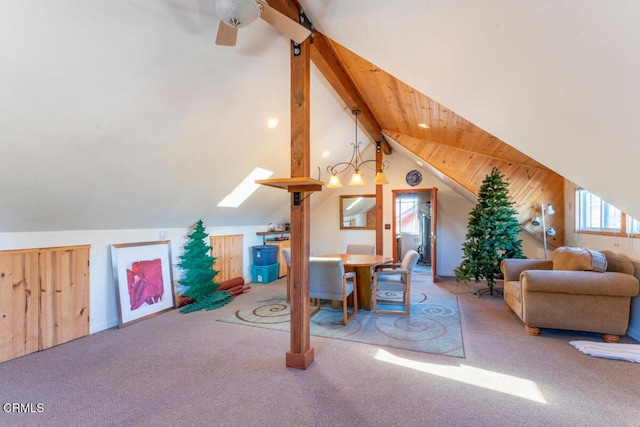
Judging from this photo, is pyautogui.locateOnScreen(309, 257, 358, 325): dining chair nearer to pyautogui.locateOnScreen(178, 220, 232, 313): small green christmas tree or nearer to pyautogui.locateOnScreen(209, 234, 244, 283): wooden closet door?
pyautogui.locateOnScreen(178, 220, 232, 313): small green christmas tree

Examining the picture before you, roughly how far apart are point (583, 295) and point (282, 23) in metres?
3.83

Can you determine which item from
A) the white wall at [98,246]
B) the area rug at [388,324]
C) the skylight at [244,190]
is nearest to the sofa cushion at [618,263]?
the area rug at [388,324]

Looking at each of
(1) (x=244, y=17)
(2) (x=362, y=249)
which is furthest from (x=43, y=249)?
(2) (x=362, y=249)

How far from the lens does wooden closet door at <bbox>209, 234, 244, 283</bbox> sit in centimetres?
539

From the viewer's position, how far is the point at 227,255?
564 cm

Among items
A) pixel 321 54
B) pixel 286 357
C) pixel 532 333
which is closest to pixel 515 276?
pixel 532 333

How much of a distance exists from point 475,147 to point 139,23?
471 centimetres

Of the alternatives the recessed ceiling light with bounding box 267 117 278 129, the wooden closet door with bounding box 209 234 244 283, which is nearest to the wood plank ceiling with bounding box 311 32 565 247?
the recessed ceiling light with bounding box 267 117 278 129

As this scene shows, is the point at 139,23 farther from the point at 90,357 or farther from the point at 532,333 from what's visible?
the point at 532,333

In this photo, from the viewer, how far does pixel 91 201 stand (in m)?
3.21

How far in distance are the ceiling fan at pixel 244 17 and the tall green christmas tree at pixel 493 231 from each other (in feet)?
13.8

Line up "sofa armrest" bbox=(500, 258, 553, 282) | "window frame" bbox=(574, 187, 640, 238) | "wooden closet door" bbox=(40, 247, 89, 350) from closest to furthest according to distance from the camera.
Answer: "wooden closet door" bbox=(40, 247, 89, 350), "window frame" bbox=(574, 187, 640, 238), "sofa armrest" bbox=(500, 258, 553, 282)

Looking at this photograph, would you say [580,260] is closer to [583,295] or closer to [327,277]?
[583,295]
